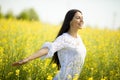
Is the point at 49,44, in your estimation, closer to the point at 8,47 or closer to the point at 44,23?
the point at 8,47

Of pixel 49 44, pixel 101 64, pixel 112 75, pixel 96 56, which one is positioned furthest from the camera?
pixel 96 56

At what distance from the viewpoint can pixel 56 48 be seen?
13.7 ft

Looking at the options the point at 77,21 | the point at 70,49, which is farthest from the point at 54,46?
the point at 77,21

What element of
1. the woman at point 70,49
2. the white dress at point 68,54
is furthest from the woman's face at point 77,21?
the white dress at point 68,54

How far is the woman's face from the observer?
4.29 metres

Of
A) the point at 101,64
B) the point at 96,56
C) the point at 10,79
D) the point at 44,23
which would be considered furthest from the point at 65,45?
the point at 44,23

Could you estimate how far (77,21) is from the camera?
4.29m

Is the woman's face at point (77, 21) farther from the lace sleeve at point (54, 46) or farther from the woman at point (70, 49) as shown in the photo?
the lace sleeve at point (54, 46)

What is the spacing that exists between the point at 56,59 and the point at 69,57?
13.8 inches

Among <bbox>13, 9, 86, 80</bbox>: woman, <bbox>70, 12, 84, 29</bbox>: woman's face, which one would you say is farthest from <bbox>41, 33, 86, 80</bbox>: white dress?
<bbox>70, 12, 84, 29</bbox>: woman's face

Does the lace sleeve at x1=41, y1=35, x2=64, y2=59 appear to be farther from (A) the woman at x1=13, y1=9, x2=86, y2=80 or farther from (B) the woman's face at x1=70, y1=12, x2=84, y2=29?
(B) the woman's face at x1=70, y1=12, x2=84, y2=29

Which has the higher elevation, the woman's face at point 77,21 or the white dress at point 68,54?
the woman's face at point 77,21

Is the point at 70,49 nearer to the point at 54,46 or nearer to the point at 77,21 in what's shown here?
the point at 54,46

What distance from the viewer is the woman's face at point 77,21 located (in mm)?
4289
